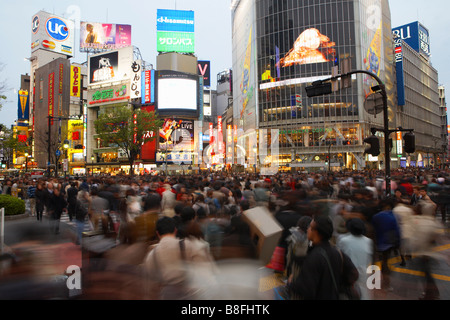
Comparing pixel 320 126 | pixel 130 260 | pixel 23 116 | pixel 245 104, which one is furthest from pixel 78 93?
pixel 130 260

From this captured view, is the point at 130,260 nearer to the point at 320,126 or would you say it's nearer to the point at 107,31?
the point at 320,126

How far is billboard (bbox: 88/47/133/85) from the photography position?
6638cm

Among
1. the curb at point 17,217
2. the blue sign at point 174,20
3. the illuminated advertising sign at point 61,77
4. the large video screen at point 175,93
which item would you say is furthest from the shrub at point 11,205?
the illuminated advertising sign at point 61,77

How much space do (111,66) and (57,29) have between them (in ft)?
156

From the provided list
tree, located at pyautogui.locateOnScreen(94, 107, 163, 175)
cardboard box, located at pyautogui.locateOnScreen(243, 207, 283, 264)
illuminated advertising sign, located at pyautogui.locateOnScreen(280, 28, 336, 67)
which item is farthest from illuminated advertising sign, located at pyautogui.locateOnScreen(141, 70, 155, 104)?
cardboard box, located at pyautogui.locateOnScreen(243, 207, 283, 264)

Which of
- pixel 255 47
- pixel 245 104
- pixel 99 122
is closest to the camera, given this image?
pixel 99 122

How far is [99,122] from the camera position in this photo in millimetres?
41688

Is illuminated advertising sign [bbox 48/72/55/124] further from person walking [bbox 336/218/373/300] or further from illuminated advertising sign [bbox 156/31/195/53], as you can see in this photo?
person walking [bbox 336/218/373/300]

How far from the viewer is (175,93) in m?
64.1

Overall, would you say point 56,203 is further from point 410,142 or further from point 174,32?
point 174,32

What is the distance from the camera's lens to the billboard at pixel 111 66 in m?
66.4

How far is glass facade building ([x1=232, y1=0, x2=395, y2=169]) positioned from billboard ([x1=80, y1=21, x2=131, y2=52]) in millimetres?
41817
